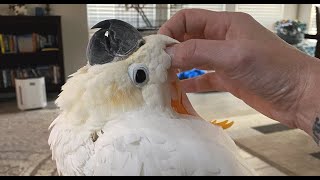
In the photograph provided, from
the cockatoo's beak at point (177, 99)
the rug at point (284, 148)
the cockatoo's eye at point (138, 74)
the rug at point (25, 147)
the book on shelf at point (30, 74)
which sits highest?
the cockatoo's eye at point (138, 74)

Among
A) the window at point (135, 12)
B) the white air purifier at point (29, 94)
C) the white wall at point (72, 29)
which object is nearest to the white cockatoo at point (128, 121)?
the white air purifier at point (29, 94)

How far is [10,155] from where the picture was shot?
5.39 ft

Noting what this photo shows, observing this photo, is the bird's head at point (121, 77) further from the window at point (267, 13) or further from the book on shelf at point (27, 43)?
the window at point (267, 13)

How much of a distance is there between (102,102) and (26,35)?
2.61 m

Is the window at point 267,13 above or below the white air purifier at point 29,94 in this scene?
above

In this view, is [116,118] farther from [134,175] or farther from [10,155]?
[10,155]

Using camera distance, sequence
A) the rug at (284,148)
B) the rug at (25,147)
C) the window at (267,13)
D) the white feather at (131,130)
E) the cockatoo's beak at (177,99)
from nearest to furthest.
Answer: the white feather at (131,130) < the cockatoo's beak at (177,99) < the rug at (25,147) < the rug at (284,148) < the window at (267,13)

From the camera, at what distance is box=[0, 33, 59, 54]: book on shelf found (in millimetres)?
2725

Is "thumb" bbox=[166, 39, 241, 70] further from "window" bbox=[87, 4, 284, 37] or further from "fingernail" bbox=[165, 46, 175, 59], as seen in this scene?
"window" bbox=[87, 4, 284, 37]

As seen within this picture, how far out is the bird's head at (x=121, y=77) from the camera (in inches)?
19.2

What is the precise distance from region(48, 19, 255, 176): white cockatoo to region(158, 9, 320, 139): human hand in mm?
62

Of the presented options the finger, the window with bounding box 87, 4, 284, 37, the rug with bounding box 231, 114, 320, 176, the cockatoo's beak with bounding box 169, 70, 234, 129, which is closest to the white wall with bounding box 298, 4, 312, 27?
the window with bounding box 87, 4, 284, 37

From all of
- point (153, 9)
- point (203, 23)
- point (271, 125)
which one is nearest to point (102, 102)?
point (203, 23)

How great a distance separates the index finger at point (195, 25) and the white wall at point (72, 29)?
2.47m
